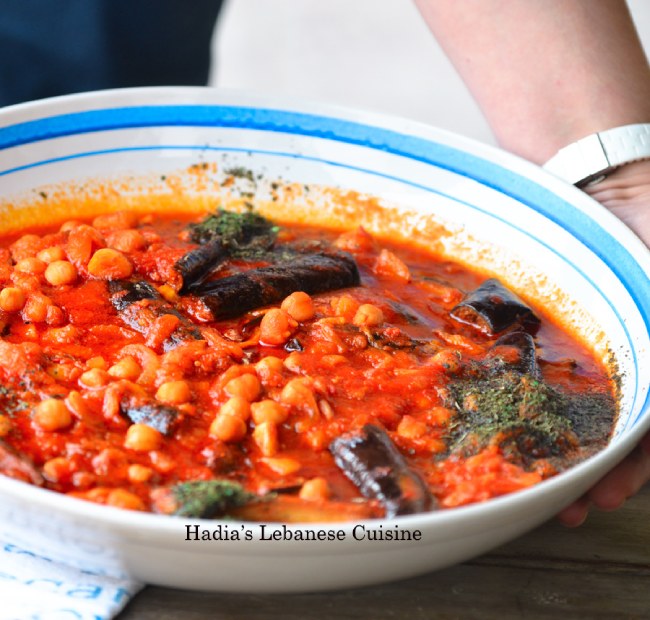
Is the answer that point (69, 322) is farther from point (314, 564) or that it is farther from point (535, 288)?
point (535, 288)

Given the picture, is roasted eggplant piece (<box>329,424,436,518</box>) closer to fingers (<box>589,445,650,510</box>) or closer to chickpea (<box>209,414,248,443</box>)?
chickpea (<box>209,414,248,443</box>)

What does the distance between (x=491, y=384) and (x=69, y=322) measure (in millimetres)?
1647

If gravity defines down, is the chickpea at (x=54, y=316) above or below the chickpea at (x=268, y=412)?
above

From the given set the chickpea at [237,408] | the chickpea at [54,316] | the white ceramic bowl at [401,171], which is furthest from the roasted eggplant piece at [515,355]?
the chickpea at [54,316]

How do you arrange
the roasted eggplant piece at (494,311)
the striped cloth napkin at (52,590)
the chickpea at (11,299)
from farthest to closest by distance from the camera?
the roasted eggplant piece at (494,311) < the chickpea at (11,299) < the striped cloth napkin at (52,590)

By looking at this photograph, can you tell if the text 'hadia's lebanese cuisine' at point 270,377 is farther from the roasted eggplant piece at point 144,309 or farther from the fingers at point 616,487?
the fingers at point 616,487

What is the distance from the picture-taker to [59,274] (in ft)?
12.1

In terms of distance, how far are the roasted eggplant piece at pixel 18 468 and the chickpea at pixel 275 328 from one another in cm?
109

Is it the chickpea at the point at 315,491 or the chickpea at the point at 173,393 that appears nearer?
the chickpea at the point at 315,491

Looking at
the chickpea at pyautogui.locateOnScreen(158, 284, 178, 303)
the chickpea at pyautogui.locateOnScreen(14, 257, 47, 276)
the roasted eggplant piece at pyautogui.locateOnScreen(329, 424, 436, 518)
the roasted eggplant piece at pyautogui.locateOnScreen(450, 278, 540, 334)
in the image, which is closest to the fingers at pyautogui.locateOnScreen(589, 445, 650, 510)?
the roasted eggplant piece at pyautogui.locateOnScreen(329, 424, 436, 518)

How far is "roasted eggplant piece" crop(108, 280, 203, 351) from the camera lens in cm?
340

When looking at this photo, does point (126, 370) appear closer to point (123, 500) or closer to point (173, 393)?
point (173, 393)

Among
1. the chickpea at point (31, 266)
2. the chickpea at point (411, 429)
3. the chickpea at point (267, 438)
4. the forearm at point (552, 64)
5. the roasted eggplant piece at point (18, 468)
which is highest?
the forearm at point (552, 64)

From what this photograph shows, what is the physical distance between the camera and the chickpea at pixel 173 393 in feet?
9.91
